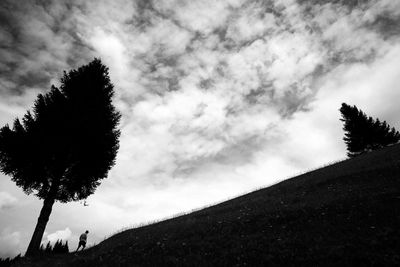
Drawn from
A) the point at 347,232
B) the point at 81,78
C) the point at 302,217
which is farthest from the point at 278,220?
the point at 81,78

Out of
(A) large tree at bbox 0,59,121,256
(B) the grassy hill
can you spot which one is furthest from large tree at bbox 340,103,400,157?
(A) large tree at bbox 0,59,121,256

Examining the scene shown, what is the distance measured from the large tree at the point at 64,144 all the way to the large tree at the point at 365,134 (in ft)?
129

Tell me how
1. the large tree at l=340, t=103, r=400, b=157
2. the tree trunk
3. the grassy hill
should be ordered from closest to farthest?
the grassy hill < the tree trunk < the large tree at l=340, t=103, r=400, b=157

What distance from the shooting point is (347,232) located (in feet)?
39.7

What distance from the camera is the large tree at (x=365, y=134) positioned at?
48816mm

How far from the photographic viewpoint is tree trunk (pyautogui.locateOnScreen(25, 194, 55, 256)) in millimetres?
20817

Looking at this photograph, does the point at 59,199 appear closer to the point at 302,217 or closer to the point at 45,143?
the point at 45,143

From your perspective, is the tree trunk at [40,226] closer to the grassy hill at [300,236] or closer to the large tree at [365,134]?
the grassy hill at [300,236]

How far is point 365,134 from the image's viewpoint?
4931 cm

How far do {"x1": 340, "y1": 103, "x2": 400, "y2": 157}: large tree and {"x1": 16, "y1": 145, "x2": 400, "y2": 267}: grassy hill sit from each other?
97.4 ft

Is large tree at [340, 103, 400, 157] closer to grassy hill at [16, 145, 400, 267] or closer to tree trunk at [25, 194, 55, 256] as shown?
grassy hill at [16, 145, 400, 267]

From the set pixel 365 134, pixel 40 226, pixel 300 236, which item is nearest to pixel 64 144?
pixel 40 226

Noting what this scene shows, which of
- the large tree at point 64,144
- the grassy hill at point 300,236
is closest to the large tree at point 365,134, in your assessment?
the grassy hill at point 300,236

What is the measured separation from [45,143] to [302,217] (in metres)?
19.5
